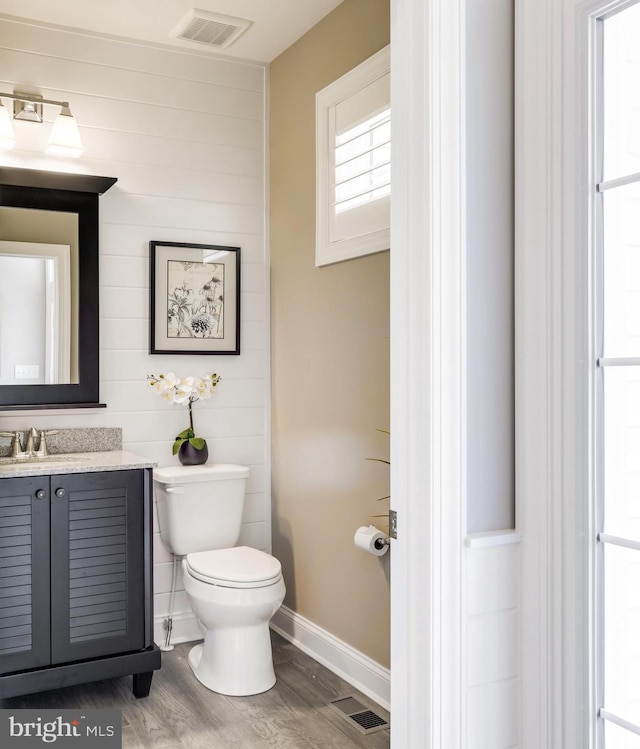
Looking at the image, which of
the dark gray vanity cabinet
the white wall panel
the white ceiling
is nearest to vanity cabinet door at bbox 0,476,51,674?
the dark gray vanity cabinet

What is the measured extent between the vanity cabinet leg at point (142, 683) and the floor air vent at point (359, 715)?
27.2 inches

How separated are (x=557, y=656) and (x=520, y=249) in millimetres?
863

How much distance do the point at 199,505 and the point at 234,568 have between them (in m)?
0.43

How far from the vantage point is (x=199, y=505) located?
3225 millimetres

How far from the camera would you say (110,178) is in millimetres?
3182

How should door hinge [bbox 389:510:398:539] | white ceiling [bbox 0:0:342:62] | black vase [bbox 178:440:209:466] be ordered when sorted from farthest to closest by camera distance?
black vase [bbox 178:440:209:466], white ceiling [bbox 0:0:342:62], door hinge [bbox 389:510:398:539]

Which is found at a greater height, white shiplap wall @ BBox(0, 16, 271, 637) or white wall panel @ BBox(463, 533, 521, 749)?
white shiplap wall @ BBox(0, 16, 271, 637)

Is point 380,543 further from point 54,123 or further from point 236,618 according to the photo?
point 54,123

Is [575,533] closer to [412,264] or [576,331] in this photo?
[576,331]

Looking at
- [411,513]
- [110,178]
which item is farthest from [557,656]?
[110,178]

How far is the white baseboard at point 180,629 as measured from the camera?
3.36 metres

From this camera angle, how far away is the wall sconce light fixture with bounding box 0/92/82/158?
3070 mm

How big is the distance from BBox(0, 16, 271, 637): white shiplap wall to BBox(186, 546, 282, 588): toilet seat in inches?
18.0

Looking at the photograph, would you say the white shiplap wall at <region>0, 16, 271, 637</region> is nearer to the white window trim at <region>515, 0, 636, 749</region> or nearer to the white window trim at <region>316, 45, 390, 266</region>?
the white window trim at <region>316, 45, 390, 266</region>
